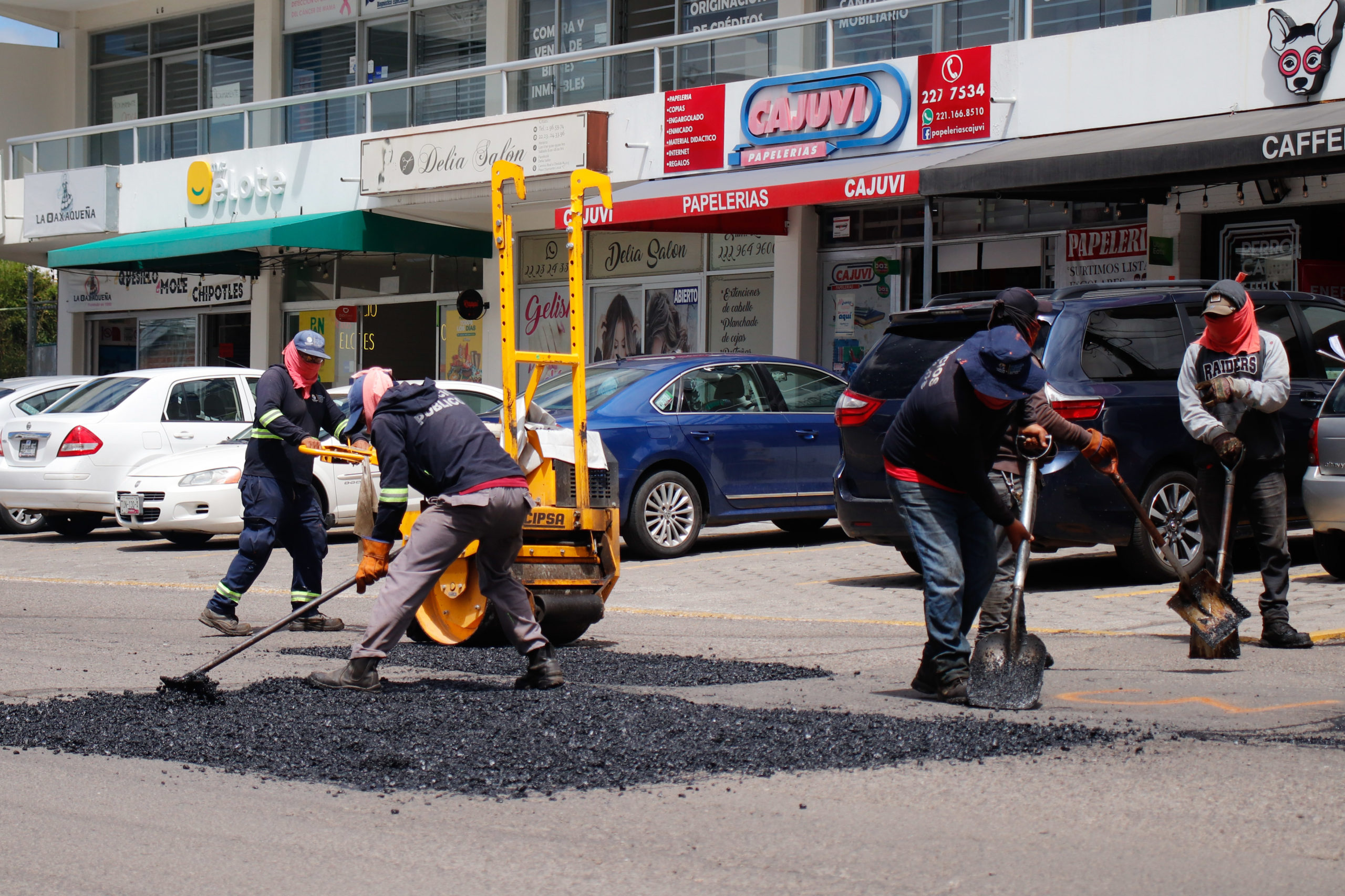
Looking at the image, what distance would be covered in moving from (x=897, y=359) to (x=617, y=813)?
5728 millimetres

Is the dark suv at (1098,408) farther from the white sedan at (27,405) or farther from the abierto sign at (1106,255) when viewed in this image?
Answer: the white sedan at (27,405)

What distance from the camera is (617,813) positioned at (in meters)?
4.77

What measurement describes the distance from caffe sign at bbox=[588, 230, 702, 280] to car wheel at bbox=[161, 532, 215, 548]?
27.4 ft

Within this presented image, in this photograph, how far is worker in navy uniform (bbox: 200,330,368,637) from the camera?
9.18 metres

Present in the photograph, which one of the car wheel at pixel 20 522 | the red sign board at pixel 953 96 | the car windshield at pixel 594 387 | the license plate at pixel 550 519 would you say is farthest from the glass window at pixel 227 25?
the license plate at pixel 550 519

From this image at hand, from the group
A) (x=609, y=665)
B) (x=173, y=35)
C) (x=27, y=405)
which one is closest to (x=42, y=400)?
(x=27, y=405)

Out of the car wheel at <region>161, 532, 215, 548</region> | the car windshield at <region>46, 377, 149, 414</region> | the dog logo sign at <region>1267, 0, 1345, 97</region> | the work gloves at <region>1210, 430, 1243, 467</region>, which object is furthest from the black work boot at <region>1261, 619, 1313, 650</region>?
the car windshield at <region>46, 377, 149, 414</region>

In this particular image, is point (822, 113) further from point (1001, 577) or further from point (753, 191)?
point (1001, 577)

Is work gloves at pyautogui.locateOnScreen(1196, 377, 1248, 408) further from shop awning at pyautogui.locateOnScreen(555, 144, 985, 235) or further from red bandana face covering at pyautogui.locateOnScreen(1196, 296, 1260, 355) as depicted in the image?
shop awning at pyautogui.locateOnScreen(555, 144, 985, 235)

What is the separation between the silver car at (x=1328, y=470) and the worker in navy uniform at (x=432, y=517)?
17.8ft

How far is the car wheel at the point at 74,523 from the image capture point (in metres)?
16.4

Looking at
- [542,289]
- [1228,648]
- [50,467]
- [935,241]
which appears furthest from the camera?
[542,289]

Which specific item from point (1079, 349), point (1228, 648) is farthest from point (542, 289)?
point (1228, 648)

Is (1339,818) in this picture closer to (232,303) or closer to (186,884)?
(186,884)
